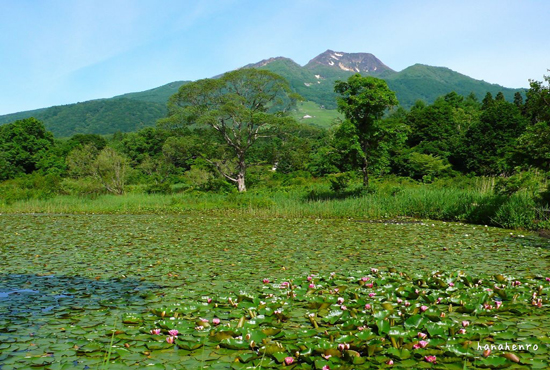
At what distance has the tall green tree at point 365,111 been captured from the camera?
16.2 meters

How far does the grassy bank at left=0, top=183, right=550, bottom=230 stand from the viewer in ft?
37.9

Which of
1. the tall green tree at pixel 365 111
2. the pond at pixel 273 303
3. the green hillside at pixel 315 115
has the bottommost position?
the pond at pixel 273 303

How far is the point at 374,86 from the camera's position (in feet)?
54.2

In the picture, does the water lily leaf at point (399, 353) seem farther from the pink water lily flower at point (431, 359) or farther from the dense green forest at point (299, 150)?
the dense green forest at point (299, 150)

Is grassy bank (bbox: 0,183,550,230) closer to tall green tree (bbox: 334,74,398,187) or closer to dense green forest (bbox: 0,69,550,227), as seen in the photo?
dense green forest (bbox: 0,69,550,227)

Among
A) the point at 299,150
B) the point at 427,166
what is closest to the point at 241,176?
the point at 299,150

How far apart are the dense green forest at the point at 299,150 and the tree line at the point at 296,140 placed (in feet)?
0.23

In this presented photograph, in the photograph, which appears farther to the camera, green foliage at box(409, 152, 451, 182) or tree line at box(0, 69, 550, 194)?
green foliage at box(409, 152, 451, 182)

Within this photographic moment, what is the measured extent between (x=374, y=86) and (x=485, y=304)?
44.6 feet

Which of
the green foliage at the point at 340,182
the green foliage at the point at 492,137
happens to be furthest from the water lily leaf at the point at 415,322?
the green foliage at the point at 492,137

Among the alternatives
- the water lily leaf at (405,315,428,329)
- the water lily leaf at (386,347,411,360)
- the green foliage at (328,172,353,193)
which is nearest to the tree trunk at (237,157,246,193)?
the green foliage at (328,172,353,193)

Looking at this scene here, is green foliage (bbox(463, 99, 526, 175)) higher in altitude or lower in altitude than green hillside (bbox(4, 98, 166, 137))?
lower

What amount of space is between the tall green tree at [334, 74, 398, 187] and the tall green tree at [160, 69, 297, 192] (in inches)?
369

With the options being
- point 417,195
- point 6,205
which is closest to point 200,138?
point 6,205
